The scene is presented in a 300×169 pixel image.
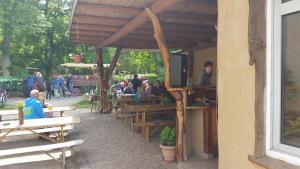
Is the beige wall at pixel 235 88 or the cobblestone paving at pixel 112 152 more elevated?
the beige wall at pixel 235 88

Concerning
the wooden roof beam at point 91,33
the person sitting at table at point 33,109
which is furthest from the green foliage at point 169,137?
the wooden roof beam at point 91,33

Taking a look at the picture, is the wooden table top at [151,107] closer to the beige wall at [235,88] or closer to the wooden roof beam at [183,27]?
the wooden roof beam at [183,27]

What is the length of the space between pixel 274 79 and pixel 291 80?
0.19 metres

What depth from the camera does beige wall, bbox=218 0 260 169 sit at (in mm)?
3244

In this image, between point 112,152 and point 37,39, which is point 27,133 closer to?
point 112,152

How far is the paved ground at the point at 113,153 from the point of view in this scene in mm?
6168

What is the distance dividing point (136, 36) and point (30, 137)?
4320 millimetres

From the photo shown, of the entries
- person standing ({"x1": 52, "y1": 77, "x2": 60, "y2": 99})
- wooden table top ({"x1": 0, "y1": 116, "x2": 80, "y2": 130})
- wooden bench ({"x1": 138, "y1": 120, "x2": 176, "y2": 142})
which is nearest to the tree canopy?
person standing ({"x1": 52, "y1": 77, "x2": 60, "y2": 99})

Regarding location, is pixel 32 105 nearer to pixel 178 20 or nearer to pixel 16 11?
pixel 178 20

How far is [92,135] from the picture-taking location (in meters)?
9.30

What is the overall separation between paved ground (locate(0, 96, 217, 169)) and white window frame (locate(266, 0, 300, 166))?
9.56 ft

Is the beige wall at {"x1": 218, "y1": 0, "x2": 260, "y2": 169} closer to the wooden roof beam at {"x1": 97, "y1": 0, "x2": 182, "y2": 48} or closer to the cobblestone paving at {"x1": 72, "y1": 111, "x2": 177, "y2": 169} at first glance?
the wooden roof beam at {"x1": 97, "y1": 0, "x2": 182, "y2": 48}

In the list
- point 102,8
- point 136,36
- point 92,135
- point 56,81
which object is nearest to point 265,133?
point 102,8

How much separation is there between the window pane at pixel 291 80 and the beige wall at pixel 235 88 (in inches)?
12.1
